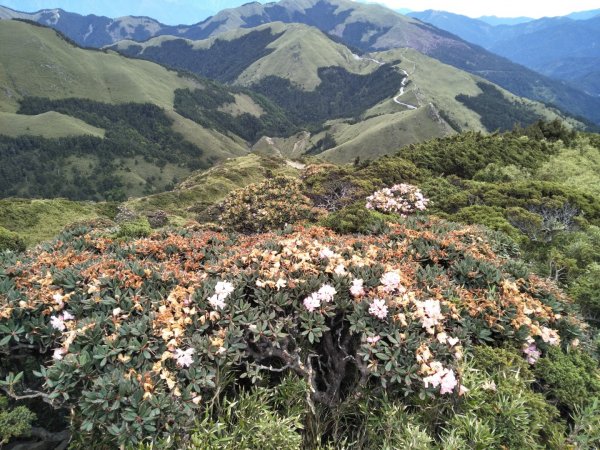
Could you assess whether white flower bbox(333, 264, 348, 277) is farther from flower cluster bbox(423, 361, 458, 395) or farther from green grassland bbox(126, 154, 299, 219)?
green grassland bbox(126, 154, 299, 219)

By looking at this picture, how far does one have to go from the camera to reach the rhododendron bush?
16.4 ft

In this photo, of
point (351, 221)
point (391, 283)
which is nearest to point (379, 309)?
point (391, 283)

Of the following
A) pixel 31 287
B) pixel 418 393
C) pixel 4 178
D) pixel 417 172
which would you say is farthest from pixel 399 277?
pixel 4 178

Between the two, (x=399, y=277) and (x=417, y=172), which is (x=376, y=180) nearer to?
(x=417, y=172)

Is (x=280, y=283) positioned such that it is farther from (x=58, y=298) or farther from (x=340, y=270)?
(x=58, y=298)

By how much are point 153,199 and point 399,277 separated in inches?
1826

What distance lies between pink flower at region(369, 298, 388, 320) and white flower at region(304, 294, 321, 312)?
803mm

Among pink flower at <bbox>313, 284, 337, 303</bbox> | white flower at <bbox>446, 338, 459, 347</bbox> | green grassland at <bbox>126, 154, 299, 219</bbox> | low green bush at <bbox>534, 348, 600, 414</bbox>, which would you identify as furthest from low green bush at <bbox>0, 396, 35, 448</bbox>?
green grassland at <bbox>126, 154, 299, 219</bbox>

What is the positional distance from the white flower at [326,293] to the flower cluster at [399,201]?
10391mm

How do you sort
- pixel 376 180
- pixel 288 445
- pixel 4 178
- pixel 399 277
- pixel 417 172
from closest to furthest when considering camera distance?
pixel 288 445, pixel 399 277, pixel 376 180, pixel 417 172, pixel 4 178

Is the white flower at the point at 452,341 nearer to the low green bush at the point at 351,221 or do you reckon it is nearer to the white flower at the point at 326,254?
the white flower at the point at 326,254

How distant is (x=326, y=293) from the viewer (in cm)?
614

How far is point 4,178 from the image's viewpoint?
603ft

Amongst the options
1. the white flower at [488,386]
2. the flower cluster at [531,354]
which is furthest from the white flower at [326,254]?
the flower cluster at [531,354]
